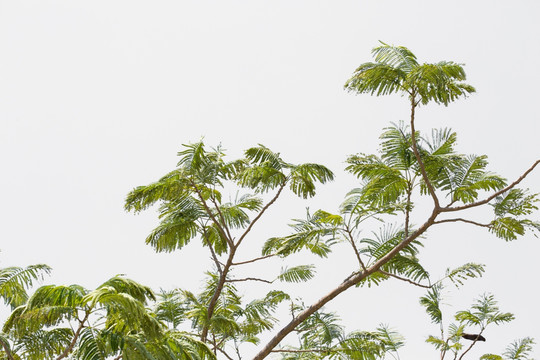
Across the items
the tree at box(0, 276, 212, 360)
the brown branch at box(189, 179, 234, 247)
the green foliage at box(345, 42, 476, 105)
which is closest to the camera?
the tree at box(0, 276, 212, 360)

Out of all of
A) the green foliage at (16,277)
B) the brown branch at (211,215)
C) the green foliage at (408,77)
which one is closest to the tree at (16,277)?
the green foliage at (16,277)

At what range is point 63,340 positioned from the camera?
454 cm

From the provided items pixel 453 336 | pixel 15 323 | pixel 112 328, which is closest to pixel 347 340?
pixel 453 336

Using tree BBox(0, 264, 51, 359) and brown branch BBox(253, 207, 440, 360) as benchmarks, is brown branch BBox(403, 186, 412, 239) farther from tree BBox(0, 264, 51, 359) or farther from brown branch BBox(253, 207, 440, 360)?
tree BBox(0, 264, 51, 359)

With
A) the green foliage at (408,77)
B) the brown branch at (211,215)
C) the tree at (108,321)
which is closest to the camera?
the tree at (108,321)

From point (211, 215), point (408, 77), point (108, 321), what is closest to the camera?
point (108, 321)

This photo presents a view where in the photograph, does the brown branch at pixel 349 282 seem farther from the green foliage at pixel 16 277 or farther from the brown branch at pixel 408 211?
the green foliage at pixel 16 277

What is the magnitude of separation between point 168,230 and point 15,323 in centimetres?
281

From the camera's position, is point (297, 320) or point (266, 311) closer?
point (297, 320)

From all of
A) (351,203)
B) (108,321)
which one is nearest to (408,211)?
(351,203)

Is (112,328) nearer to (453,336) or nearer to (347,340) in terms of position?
(347,340)

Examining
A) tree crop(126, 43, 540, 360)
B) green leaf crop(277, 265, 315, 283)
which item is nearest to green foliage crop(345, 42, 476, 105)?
tree crop(126, 43, 540, 360)

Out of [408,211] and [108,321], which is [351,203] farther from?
[108,321]

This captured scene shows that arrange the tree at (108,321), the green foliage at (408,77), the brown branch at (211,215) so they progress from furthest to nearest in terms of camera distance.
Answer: the brown branch at (211,215) → the green foliage at (408,77) → the tree at (108,321)
